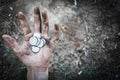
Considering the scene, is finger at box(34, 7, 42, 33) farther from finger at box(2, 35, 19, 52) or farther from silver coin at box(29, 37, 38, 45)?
finger at box(2, 35, 19, 52)

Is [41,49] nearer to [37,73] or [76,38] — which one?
[37,73]

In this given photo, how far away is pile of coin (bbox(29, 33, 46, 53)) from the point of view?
11.5ft

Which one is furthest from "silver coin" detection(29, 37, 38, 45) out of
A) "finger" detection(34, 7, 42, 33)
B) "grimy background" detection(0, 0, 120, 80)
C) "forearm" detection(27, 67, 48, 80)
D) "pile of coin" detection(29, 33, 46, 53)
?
"grimy background" detection(0, 0, 120, 80)

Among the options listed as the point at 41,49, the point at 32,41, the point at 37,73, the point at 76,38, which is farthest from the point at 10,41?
the point at 76,38

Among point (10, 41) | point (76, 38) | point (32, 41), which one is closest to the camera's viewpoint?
point (10, 41)

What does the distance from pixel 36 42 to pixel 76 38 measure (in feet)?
5.00

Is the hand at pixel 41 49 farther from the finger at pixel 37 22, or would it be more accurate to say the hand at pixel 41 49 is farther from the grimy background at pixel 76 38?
the grimy background at pixel 76 38

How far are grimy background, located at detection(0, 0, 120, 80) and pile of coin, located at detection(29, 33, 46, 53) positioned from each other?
1.31 meters

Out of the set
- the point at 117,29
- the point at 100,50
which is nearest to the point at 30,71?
the point at 100,50

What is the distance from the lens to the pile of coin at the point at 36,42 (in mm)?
3498

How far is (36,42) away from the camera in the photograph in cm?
350

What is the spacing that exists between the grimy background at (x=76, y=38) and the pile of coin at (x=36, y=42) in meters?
1.31

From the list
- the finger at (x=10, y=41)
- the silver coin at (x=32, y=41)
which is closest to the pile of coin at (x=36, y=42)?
the silver coin at (x=32, y=41)

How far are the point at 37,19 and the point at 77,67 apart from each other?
154 cm
